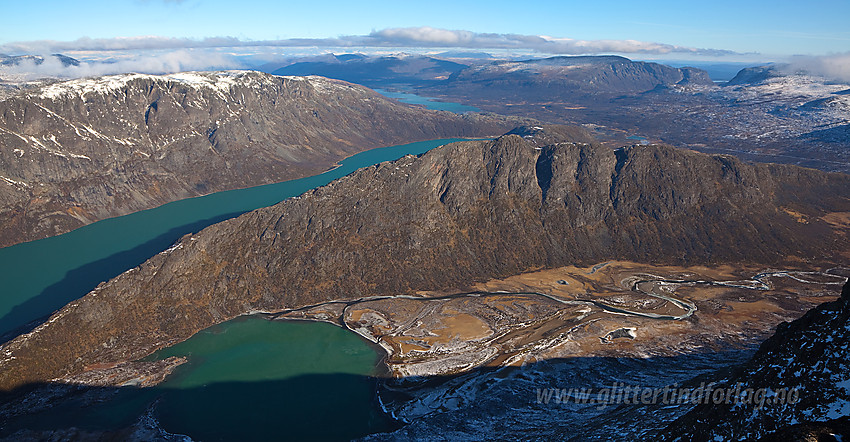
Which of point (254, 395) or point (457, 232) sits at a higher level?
point (457, 232)

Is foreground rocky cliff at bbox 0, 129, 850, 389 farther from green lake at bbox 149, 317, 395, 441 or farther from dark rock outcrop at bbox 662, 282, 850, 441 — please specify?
dark rock outcrop at bbox 662, 282, 850, 441

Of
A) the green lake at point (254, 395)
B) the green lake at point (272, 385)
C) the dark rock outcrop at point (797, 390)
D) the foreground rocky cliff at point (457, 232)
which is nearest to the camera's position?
the dark rock outcrop at point (797, 390)

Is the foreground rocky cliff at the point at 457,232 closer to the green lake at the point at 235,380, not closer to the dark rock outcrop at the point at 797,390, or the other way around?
the green lake at the point at 235,380

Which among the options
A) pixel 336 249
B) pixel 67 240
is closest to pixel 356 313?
pixel 336 249

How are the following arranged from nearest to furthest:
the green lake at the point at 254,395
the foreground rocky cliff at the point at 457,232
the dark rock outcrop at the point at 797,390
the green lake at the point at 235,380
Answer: the dark rock outcrop at the point at 797,390
the green lake at the point at 254,395
the green lake at the point at 235,380
the foreground rocky cliff at the point at 457,232

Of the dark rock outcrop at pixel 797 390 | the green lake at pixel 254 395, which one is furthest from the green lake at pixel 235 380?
the dark rock outcrop at pixel 797 390

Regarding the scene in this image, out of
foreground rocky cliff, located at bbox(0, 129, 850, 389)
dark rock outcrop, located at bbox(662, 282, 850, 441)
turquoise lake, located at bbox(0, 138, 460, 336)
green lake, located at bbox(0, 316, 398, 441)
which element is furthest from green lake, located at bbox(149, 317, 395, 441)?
dark rock outcrop, located at bbox(662, 282, 850, 441)

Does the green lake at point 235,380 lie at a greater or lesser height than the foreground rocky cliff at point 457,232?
lesser

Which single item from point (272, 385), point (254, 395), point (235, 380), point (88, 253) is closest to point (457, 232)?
point (272, 385)

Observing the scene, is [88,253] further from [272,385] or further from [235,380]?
[272,385]
